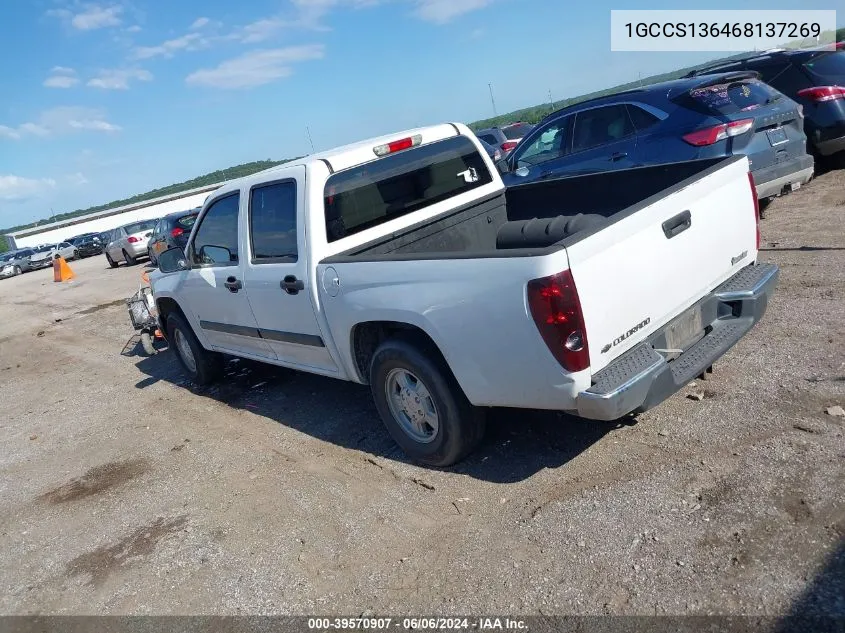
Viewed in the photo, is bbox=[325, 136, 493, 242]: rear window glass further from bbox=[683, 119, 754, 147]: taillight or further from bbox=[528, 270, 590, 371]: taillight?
bbox=[683, 119, 754, 147]: taillight

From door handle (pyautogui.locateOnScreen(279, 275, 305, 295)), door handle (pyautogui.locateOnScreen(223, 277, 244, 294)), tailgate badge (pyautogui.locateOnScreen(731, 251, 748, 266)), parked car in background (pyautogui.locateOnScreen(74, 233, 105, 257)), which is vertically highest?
door handle (pyautogui.locateOnScreen(279, 275, 305, 295))

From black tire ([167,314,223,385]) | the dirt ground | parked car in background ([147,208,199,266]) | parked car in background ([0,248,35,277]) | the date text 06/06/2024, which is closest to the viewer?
the date text 06/06/2024

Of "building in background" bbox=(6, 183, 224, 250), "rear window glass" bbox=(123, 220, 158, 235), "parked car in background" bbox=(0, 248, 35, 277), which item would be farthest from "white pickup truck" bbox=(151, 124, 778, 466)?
"building in background" bbox=(6, 183, 224, 250)

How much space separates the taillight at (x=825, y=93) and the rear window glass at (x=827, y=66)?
37cm

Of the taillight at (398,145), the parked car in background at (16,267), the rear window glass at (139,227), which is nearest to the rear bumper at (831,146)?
the taillight at (398,145)

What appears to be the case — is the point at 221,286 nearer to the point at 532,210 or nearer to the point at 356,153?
the point at 356,153

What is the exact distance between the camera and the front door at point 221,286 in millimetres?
5512

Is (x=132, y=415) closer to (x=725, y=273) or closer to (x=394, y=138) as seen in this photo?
(x=394, y=138)

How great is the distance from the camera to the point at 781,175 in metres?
7.72

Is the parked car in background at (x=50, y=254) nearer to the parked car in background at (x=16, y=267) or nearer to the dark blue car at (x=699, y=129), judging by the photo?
the parked car in background at (x=16, y=267)

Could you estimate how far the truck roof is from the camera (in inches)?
185

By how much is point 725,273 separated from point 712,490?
4.64 ft

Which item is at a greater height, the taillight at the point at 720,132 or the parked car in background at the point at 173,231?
→ the taillight at the point at 720,132

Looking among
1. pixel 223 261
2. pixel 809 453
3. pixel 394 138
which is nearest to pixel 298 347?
pixel 223 261
